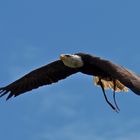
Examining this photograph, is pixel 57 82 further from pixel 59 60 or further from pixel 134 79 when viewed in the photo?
pixel 134 79

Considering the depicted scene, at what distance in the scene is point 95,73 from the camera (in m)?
26.0

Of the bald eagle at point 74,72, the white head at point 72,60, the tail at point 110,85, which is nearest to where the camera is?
the bald eagle at point 74,72

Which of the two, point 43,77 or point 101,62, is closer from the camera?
point 101,62

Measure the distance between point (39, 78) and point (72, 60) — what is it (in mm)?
1339

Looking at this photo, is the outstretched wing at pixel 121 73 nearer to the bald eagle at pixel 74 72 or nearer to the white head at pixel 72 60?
the bald eagle at pixel 74 72

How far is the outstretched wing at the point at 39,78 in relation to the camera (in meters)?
26.9

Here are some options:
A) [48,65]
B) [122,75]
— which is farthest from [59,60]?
[122,75]

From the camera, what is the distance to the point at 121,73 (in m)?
24.2

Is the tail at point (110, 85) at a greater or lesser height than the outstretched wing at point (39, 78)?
lesser

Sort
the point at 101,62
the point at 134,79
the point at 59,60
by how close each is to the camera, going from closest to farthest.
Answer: the point at 134,79 < the point at 101,62 < the point at 59,60

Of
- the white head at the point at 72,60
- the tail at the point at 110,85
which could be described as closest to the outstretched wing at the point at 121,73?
the white head at the point at 72,60

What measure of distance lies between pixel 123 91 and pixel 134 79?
10.7 feet

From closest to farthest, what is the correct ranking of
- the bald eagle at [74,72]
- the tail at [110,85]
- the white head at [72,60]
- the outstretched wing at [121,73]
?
1. the outstretched wing at [121,73]
2. the bald eagle at [74,72]
3. the white head at [72,60]
4. the tail at [110,85]

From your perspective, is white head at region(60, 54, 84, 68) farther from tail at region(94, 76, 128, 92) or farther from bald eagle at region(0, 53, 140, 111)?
tail at region(94, 76, 128, 92)
